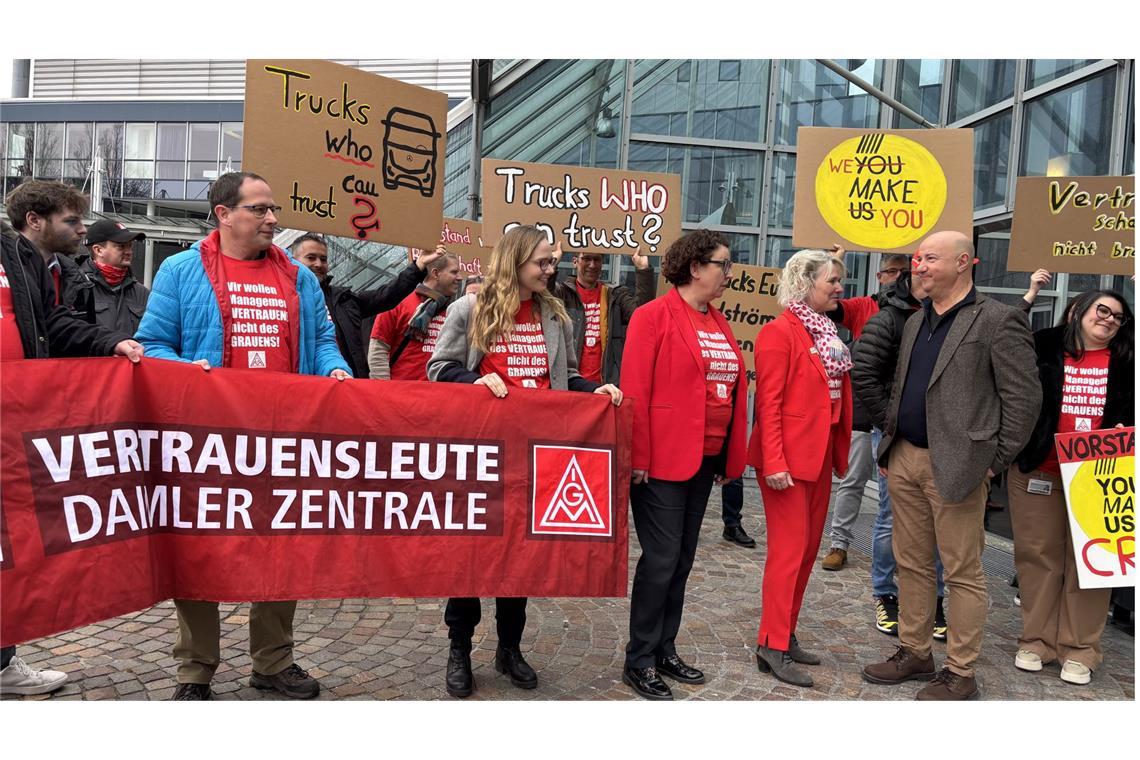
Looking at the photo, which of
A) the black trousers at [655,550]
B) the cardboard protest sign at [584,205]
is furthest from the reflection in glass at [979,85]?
the black trousers at [655,550]

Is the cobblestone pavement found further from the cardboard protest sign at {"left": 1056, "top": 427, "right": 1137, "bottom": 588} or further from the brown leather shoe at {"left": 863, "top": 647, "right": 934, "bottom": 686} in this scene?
the cardboard protest sign at {"left": 1056, "top": 427, "right": 1137, "bottom": 588}

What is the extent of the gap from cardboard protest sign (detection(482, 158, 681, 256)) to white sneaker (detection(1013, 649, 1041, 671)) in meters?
3.78

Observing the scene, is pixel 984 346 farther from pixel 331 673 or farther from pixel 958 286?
pixel 331 673

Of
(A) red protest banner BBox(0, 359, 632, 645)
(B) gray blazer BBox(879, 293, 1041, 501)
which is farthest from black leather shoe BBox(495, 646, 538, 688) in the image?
(B) gray blazer BBox(879, 293, 1041, 501)

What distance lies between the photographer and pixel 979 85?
9367 millimetres

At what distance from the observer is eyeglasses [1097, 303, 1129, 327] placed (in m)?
4.60

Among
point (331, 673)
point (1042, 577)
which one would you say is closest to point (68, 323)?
point (331, 673)

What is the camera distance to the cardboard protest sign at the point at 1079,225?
568 cm

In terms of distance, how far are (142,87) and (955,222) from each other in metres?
31.6

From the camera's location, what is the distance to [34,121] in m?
30.3

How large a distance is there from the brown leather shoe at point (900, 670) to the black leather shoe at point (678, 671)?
0.87m

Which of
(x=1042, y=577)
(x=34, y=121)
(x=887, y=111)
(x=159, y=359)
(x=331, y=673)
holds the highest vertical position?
(x=34, y=121)

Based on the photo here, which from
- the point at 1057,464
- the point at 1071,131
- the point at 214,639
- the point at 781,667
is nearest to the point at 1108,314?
the point at 1057,464

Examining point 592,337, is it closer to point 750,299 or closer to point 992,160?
point 750,299
